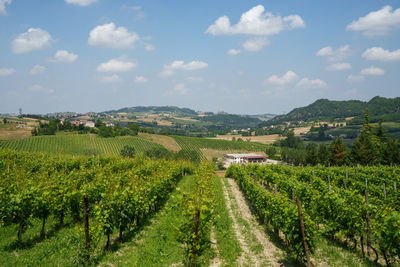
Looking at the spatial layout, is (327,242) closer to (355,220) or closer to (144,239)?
(355,220)

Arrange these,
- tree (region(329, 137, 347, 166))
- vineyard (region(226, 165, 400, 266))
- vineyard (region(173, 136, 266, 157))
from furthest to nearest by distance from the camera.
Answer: vineyard (region(173, 136, 266, 157)) → tree (region(329, 137, 347, 166)) → vineyard (region(226, 165, 400, 266))

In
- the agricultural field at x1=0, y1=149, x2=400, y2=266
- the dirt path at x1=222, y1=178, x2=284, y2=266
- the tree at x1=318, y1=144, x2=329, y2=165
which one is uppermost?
the agricultural field at x1=0, y1=149, x2=400, y2=266

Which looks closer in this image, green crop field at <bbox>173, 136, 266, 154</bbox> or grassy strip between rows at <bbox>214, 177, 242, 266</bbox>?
grassy strip between rows at <bbox>214, 177, 242, 266</bbox>

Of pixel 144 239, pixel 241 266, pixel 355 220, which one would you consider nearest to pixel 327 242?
pixel 355 220

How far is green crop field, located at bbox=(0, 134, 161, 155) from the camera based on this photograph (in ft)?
198

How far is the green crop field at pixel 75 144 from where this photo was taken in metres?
60.5

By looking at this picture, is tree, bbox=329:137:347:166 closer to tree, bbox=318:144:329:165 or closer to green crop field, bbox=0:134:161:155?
tree, bbox=318:144:329:165

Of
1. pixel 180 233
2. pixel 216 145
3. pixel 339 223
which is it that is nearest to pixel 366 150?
pixel 339 223

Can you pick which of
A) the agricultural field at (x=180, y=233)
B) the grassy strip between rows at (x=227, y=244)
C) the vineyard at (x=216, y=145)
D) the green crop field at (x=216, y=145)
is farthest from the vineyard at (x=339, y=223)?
the green crop field at (x=216, y=145)

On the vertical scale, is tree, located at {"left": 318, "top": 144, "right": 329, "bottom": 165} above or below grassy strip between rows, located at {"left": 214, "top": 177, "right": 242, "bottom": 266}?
below

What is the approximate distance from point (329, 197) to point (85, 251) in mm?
9095

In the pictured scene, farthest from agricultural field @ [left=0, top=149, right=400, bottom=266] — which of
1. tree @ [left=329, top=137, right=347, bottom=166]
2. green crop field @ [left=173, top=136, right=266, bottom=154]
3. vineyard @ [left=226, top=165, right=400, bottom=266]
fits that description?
green crop field @ [left=173, top=136, right=266, bottom=154]

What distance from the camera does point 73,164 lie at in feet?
72.4

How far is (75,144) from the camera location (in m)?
69.9
